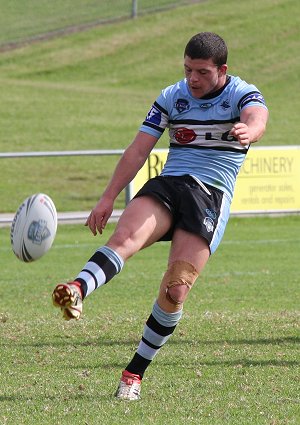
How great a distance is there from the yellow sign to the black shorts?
43.3ft

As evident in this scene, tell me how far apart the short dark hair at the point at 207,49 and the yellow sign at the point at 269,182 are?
13.2m

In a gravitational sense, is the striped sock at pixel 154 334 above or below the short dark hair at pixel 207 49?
below

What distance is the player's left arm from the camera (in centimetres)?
569

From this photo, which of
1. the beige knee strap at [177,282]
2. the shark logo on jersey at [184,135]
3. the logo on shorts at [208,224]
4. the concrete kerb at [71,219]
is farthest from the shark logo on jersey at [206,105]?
the concrete kerb at [71,219]

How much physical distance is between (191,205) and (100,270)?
0.71 meters

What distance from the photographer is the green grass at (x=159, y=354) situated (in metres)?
5.85

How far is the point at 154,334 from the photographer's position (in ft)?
20.3

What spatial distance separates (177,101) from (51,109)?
28.4m

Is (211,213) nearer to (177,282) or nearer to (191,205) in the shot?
(191,205)

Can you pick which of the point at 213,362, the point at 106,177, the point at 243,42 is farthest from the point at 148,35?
the point at 213,362

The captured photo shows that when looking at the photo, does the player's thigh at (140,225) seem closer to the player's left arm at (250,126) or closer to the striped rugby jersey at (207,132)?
the striped rugby jersey at (207,132)

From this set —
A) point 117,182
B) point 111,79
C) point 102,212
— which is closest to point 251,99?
point 117,182

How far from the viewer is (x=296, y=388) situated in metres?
6.48

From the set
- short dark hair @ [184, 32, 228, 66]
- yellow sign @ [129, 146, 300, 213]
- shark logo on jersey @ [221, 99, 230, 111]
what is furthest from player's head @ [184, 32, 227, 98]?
yellow sign @ [129, 146, 300, 213]
